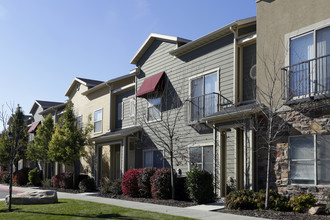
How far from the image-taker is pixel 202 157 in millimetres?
16859

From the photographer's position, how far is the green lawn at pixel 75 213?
1147 centimetres

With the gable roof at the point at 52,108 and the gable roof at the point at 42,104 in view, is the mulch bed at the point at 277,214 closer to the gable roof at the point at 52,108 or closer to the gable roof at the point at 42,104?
the gable roof at the point at 52,108

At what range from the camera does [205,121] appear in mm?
15977

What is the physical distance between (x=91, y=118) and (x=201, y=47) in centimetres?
1049

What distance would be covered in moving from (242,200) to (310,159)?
2.37 m

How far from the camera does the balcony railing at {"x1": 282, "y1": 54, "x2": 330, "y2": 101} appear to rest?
1167cm

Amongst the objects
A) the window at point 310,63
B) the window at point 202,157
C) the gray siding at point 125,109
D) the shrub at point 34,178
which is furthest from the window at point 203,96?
the shrub at point 34,178

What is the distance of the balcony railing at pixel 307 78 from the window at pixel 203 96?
3967 millimetres

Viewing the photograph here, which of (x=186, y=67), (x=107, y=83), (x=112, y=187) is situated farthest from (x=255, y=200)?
(x=107, y=83)

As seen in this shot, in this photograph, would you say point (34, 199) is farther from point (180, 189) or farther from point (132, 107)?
point (132, 107)

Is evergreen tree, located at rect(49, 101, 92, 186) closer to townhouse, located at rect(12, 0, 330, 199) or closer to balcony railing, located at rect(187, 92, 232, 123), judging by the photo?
townhouse, located at rect(12, 0, 330, 199)

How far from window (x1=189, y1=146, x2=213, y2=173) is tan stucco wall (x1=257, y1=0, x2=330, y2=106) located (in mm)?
4136

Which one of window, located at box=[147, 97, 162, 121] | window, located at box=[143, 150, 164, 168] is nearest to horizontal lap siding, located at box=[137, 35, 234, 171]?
window, located at box=[147, 97, 162, 121]

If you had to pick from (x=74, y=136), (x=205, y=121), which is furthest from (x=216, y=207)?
(x=74, y=136)
